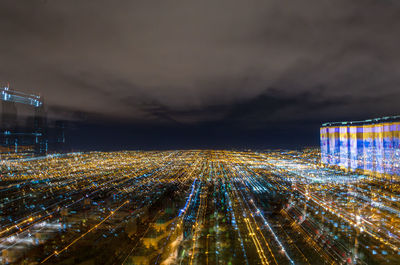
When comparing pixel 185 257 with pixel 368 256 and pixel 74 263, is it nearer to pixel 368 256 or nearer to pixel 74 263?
pixel 74 263

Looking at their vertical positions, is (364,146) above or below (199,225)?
above

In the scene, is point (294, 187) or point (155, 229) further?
point (294, 187)

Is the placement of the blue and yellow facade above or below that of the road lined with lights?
above

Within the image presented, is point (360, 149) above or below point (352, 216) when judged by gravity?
above

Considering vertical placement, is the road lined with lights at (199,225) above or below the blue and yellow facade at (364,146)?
below

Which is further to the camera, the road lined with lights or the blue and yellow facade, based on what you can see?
the blue and yellow facade

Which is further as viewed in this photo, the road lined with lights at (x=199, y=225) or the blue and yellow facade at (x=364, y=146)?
the blue and yellow facade at (x=364, y=146)

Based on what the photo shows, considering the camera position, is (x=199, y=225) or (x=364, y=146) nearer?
(x=199, y=225)

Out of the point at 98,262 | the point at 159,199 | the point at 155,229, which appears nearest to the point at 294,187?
the point at 159,199
